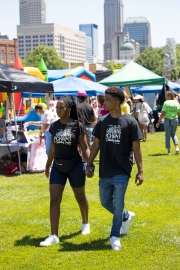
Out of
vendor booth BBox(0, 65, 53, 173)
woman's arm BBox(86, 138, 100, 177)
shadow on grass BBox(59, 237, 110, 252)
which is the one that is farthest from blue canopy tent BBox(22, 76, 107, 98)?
woman's arm BBox(86, 138, 100, 177)

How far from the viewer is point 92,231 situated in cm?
598

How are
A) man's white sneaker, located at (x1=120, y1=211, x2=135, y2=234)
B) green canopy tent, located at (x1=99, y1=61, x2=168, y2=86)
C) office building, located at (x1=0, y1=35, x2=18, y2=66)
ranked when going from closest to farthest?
man's white sneaker, located at (x1=120, y1=211, x2=135, y2=234)
green canopy tent, located at (x1=99, y1=61, x2=168, y2=86)
office building, located at (x1=0, y1=35, x2=18, y2=66)

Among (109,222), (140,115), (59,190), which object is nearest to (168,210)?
(109,222)

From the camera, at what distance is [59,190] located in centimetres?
540

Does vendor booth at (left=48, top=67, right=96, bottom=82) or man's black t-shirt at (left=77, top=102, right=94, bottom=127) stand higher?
vendor booth at (left=48, top=67, right=96, bottom=82)

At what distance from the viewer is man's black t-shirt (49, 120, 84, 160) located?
5.40 meters

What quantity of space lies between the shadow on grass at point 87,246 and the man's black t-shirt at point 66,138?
39.4 inches

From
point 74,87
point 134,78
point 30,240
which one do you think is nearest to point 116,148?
point 30,240

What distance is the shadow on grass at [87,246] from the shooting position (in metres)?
5.29

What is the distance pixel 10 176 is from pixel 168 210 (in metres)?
4.82

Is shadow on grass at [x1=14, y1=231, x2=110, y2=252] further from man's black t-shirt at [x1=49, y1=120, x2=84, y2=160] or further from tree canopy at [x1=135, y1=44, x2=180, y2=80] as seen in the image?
tree canopy at [x1=135, y1=44, x2=180, y2=80]

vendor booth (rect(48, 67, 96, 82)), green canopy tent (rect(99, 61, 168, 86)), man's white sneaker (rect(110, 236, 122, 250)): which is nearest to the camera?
man's white sneaker (rect(110, 236, 122, 250))

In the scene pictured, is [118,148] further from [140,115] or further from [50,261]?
[140,115]

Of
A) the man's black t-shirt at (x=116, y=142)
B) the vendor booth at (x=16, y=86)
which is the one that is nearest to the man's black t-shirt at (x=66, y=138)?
the man's black t-shirt at (x=116, y=142)
